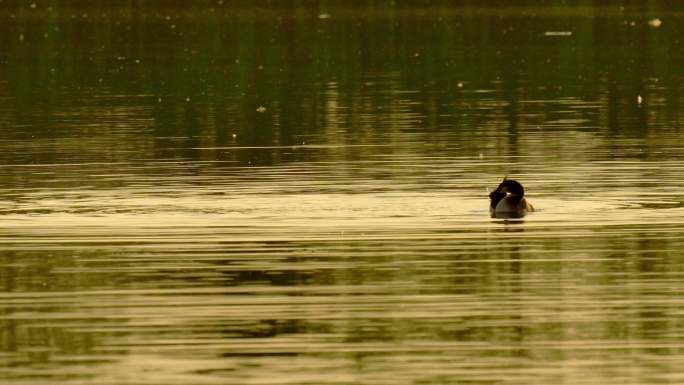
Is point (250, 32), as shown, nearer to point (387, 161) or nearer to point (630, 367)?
point (387, 161)

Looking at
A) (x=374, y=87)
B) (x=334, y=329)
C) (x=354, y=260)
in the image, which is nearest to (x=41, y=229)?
(x=354, y=260)

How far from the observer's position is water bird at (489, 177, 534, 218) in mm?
23406

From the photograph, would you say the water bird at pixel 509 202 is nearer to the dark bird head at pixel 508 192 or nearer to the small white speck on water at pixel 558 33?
the dark bird head at pixel 508 192

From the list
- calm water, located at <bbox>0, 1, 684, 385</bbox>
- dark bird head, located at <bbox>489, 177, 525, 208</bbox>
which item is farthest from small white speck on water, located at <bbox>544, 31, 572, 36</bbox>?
dark bird head, located at <bbox>489, 177, 525, 208</bbox>

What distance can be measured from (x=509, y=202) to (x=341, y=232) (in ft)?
6.93

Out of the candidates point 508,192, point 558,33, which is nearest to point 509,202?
point 508,192

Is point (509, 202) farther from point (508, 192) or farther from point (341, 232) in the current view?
point (341, 232)

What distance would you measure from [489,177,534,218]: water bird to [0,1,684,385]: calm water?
9.8 inches

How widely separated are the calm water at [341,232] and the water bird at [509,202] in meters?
0.25

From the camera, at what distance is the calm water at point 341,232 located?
15297mm

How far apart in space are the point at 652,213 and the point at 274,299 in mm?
6749

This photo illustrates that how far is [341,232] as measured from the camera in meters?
22.2

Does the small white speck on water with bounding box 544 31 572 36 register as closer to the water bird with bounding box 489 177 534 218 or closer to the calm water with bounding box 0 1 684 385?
the calm water with bounding box 0 1 684 385

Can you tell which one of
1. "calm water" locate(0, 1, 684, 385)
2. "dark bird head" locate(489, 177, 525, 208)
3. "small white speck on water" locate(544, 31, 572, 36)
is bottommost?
"small white speck on water" locate(544, 31, 572, 36)
